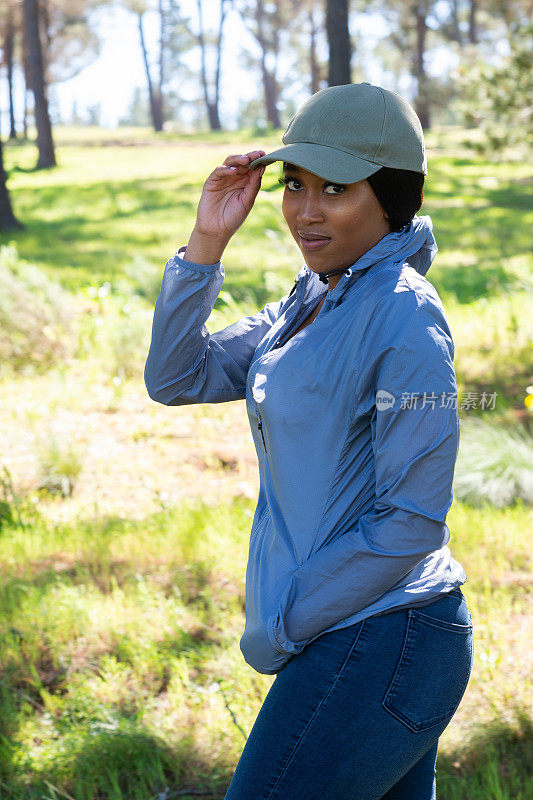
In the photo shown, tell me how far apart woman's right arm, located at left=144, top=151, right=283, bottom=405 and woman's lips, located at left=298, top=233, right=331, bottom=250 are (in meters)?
0.24

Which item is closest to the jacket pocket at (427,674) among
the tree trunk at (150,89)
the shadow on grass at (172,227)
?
the shadow on grass at (172,227)

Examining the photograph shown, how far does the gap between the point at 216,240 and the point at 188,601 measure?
2220 mm

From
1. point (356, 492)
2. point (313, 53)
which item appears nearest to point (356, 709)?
point (356, 492)

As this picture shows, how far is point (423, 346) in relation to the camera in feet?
4.74

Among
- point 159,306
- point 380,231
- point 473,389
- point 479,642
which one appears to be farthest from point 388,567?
point 473,389

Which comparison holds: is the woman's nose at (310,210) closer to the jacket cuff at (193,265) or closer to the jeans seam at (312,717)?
the jacket cuff at (193,265)

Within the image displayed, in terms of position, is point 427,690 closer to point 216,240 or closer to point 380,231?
point 380,231

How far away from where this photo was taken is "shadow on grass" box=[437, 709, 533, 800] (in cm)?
256

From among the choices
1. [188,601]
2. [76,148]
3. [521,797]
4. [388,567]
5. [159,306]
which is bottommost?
[76,148]

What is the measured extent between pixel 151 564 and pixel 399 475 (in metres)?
2.66

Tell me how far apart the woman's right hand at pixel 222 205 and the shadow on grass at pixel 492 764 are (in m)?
1.83

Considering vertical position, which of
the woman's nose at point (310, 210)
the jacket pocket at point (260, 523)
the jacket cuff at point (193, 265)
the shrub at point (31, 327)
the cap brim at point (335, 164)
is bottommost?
the shrub at point (31, 327)

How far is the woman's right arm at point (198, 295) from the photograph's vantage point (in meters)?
1.87

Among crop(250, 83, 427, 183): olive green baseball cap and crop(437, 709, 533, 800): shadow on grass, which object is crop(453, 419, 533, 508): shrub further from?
crop(250, 83, 427, 183): olive green baseball cap
